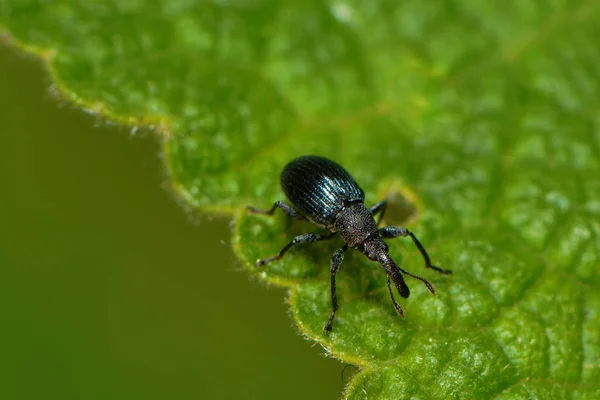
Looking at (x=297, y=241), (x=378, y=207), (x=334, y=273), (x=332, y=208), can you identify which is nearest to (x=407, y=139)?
(x=378, y=207)

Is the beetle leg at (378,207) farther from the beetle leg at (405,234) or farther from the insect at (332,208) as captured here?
the beetle leg at (405,234)

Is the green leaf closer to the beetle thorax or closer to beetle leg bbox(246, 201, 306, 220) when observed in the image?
beetle leg bbox(246, 201, 306, 220)

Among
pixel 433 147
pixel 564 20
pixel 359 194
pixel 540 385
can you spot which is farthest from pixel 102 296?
pixel 564 20

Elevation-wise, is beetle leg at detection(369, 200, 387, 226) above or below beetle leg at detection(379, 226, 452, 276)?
above

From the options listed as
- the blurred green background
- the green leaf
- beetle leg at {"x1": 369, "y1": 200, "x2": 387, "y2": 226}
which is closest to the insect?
beetle leg at {"x1": 369, "y1": 200, "x2": 387, "y2": 226}

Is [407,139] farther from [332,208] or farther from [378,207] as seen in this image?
[332,208]

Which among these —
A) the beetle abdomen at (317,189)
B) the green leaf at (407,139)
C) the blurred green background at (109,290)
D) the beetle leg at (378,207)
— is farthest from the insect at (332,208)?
the blurred green background at (109,290)
